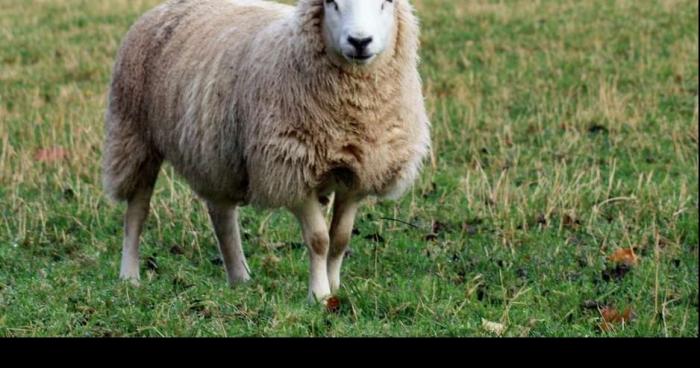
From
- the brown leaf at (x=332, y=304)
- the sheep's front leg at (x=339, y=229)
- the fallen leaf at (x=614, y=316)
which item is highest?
the sheep's front leg at (x=339, y=229)

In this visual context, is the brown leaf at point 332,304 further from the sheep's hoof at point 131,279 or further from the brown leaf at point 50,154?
the brown leaf at point 50,154

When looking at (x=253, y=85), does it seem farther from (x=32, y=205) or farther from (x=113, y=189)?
(x=32, y=205)

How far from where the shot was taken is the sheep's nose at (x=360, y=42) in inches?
201

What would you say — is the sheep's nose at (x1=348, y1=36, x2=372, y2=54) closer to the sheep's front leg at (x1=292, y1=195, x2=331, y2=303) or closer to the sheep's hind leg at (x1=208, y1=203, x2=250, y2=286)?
the sheep's front leg at (x1=292, y1=195, x2=331, y2=303)

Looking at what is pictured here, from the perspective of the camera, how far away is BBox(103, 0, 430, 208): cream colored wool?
5.43 meters

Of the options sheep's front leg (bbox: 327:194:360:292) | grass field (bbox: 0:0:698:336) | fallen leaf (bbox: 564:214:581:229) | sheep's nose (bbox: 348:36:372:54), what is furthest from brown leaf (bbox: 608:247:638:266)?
Answer: sheep's nose (bbox: 348:36:372:54)

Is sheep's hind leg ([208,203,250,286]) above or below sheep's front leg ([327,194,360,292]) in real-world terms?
below

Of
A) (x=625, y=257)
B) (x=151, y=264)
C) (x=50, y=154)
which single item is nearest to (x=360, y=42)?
(x=151, y=264)

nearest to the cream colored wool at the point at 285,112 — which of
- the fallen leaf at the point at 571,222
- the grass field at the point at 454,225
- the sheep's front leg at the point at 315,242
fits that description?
the sheep's front leg at the point at 315,242

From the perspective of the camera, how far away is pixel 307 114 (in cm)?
543

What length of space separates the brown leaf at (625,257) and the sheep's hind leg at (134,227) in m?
2.72

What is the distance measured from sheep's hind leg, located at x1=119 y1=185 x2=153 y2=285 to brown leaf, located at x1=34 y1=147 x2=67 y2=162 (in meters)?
2.69

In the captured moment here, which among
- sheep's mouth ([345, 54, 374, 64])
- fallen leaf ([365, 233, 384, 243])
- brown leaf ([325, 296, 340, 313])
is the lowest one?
fallen leaf ([365, 233, 384, 243])
